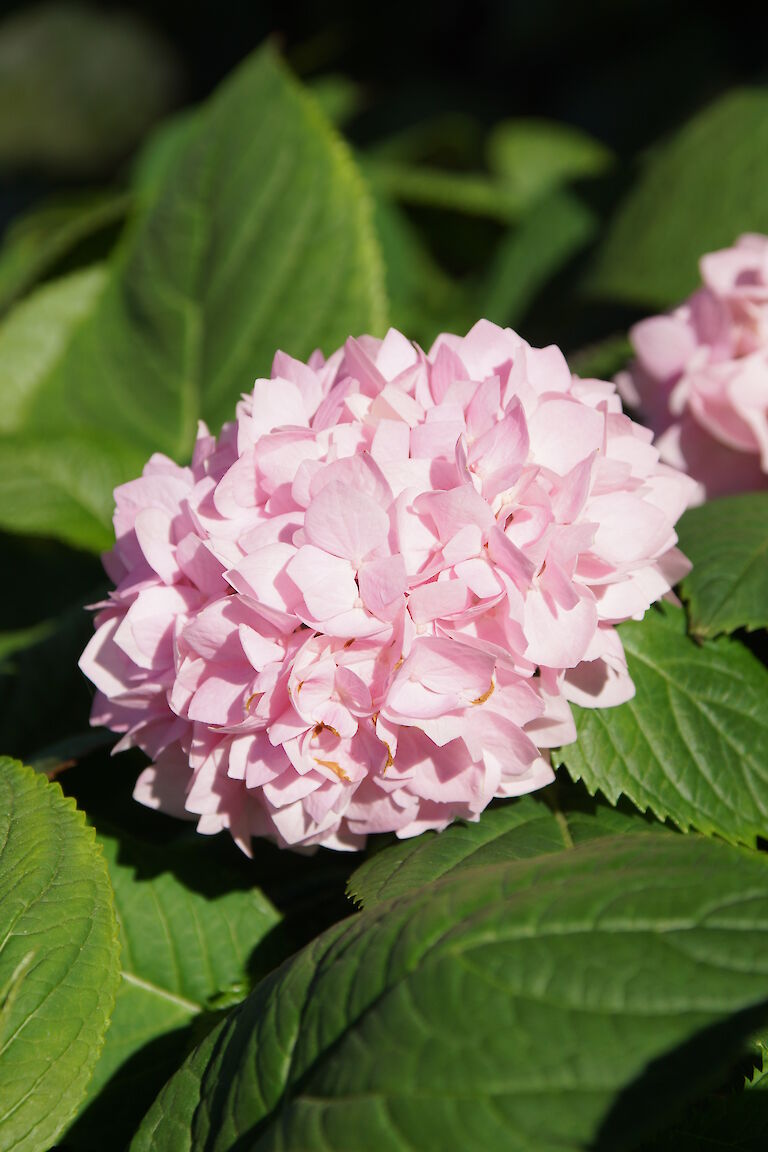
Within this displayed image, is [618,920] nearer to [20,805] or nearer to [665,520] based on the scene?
[665,520]

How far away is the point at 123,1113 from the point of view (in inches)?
25.2

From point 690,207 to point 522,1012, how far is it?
0.98m

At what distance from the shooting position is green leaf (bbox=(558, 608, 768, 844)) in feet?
2.04

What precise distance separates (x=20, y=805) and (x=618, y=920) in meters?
0.35

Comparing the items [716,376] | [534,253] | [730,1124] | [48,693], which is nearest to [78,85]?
[534,253]

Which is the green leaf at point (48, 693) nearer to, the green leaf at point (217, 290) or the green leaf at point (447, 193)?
the green leaf at point (217, 290)

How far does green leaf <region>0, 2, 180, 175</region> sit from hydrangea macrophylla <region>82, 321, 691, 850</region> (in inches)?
98.3

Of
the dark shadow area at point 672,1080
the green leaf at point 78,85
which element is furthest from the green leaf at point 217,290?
the green leaf at point 78,85

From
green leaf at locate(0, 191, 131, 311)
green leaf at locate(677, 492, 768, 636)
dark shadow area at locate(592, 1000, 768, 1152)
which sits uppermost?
dark shadow area at locate(592, 1000, 768, 1152)

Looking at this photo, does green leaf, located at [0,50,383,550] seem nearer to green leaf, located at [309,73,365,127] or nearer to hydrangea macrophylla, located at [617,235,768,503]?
hydrangea macrophylla, located at [617,235,768,503]

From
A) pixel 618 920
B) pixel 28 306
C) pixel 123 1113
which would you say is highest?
pixel 618 920

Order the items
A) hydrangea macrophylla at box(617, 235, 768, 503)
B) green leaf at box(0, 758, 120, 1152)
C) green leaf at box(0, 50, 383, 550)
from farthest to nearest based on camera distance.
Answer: green leaf at box(0, 50, 383, 550) → hydrangea macrophylla at box(617, 235, 768, 503) → green leaf at box(0, 758, 120, 1152)

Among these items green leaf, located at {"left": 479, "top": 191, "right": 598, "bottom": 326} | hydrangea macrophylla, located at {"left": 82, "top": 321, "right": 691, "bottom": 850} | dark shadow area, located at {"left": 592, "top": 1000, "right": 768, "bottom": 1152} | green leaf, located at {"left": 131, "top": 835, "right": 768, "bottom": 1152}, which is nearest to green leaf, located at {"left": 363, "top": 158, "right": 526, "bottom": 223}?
green leaf, located at {"left": 479, "top": 191, "right": 598, "bottom": 326}

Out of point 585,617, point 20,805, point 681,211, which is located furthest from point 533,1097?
point 681,211
